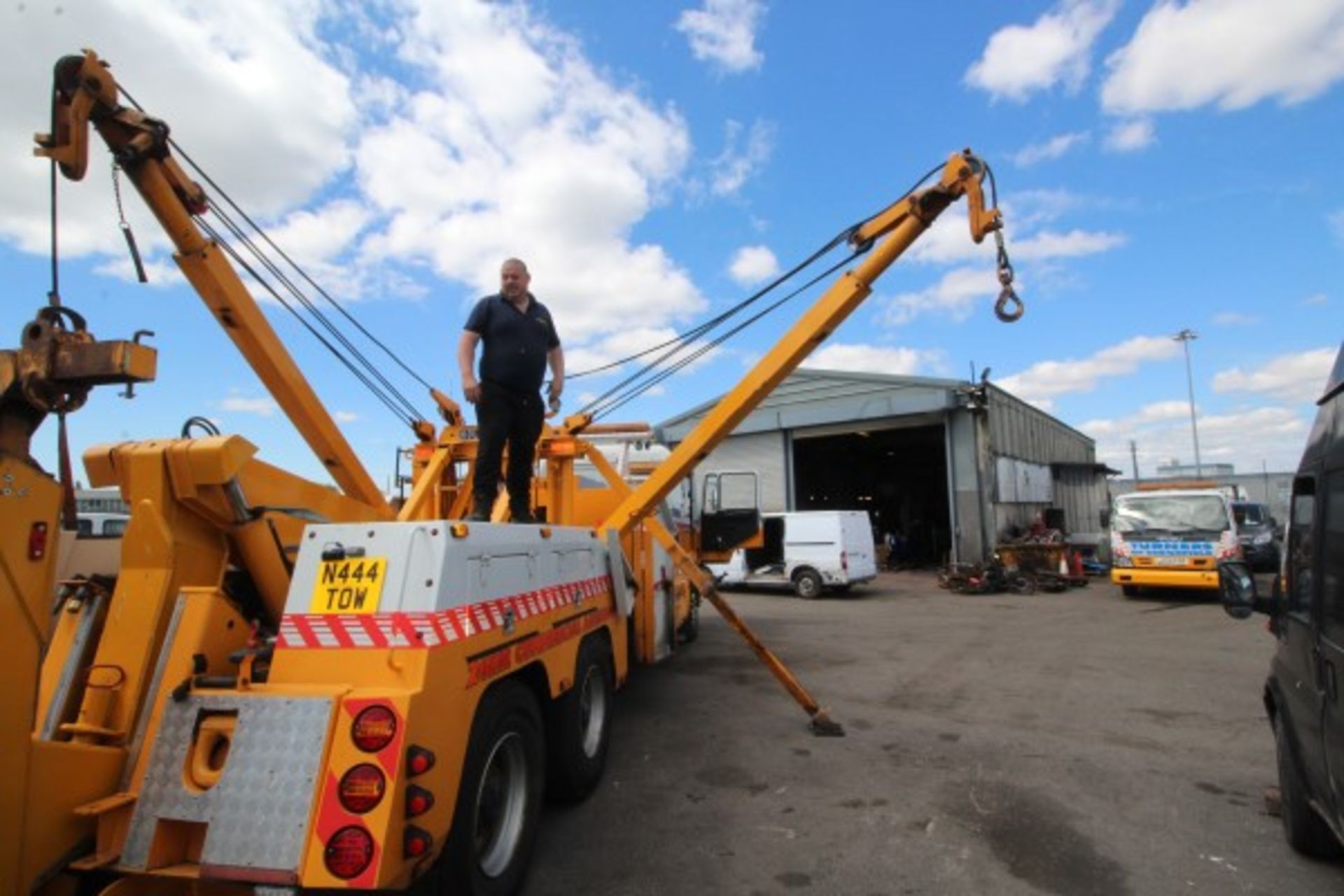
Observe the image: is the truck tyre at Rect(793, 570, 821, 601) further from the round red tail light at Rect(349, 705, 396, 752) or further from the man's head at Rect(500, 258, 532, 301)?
the round red tail light at Rect(349, 705, 396, 752)

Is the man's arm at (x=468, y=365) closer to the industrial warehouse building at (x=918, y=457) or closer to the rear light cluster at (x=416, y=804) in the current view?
the rear light cluster at (x=416, y=804)

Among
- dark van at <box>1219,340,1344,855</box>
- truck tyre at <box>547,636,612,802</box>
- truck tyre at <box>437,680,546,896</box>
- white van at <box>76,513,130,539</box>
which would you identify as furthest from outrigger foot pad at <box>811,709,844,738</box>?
white van at <box>76,513,130,539</box>

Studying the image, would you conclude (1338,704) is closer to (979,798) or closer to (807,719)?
(979,798)

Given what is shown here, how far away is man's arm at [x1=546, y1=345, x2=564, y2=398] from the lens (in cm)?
572

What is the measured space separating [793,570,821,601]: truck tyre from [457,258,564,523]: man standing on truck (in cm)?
1329

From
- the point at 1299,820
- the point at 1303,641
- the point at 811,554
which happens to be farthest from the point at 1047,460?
the point at 1303,641

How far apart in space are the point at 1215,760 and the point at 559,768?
4628 mm

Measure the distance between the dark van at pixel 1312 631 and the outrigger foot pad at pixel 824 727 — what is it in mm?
2918

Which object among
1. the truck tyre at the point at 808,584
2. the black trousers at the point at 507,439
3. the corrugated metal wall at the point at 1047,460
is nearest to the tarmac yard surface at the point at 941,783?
the black trousers at the point at 507,439

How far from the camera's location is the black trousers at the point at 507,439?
16.2 feet

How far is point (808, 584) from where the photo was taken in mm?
17703

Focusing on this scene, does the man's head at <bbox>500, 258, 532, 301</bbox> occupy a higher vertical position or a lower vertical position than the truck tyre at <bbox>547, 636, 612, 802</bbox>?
higher

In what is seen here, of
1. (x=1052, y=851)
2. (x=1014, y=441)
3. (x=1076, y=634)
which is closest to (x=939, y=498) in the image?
(x=1014, y=441)

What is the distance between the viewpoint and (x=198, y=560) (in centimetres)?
333
